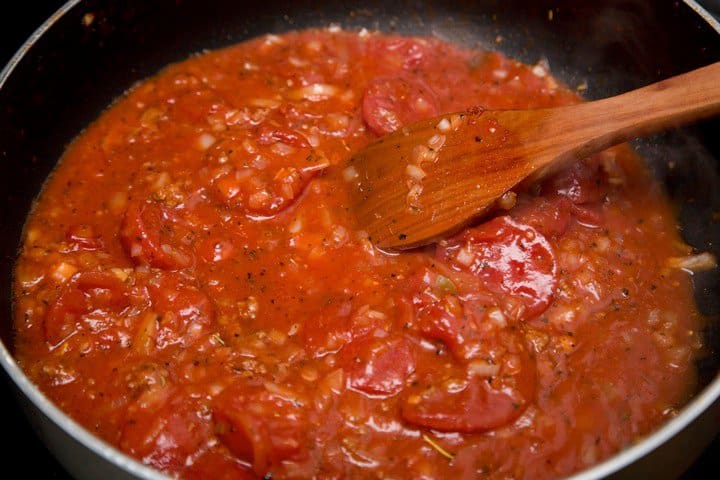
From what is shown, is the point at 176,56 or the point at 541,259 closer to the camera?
the point at 541,259

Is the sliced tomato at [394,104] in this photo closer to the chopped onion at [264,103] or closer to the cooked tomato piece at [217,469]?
the chopped onion at [264,103]

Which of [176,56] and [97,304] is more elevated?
[176,56]

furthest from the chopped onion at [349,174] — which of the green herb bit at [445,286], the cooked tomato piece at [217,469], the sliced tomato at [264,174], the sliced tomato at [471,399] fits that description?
the cooked tomato piece at [217,469]

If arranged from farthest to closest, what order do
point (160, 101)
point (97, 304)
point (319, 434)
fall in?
point (160, 101)
point (97, 304)
point (319, 434)

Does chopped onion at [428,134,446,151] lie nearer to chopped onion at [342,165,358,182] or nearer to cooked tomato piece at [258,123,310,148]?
chopped onion at [342,165,358,182]

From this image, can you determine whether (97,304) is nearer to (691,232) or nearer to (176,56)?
(176,56)

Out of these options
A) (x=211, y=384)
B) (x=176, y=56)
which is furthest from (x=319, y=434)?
(x=176, y=56)

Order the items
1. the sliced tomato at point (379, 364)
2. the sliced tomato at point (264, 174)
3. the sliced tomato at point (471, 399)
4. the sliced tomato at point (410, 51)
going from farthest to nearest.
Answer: the sliced tomato at point (410, 51) → the sliced tomato at point (264, 174) → the sliced tomato at point (379, 364) → the sliced tomato at point (471, 399)

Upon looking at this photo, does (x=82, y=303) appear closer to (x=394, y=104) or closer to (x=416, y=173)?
(x=416, y=173)
